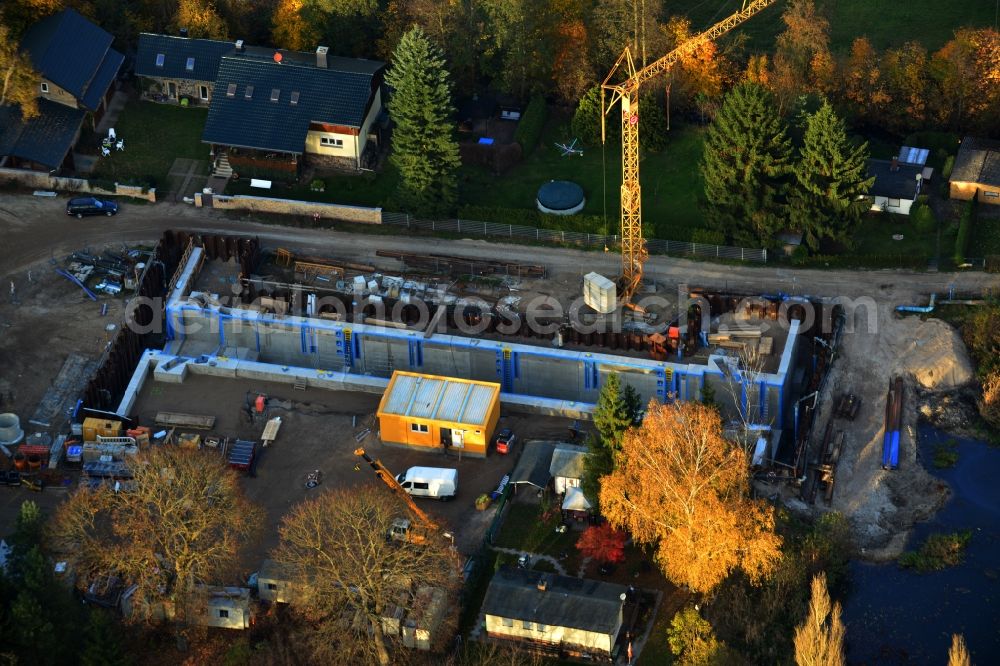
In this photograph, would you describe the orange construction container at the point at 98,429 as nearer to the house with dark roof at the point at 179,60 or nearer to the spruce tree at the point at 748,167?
the house with dark roof at the point at 179,60

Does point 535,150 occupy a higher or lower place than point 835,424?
higher

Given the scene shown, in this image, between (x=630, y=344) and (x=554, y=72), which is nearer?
(x=630, y=344)

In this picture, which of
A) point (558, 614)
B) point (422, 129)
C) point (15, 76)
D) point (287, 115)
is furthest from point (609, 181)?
point (558, 614)

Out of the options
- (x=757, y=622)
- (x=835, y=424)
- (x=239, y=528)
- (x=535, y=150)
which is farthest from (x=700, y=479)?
(x=535, y=150)

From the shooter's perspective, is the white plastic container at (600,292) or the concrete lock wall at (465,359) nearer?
the concrete lock wall at (465,359)

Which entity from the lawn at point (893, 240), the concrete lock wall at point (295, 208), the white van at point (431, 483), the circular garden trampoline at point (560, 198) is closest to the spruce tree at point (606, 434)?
the white van at point (431, 483)

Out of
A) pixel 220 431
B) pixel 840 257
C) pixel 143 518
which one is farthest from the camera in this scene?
pixel 840 257

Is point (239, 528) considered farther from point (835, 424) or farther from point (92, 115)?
point (92, 115)

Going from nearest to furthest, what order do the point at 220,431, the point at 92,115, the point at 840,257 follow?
the point at 220,431, the point at 840,257, the point at 92,115
